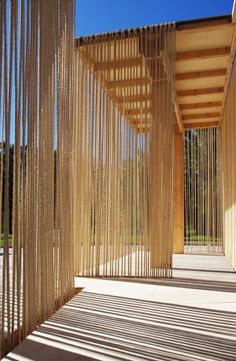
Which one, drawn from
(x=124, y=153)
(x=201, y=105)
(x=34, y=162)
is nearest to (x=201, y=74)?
(x=201, y=105)

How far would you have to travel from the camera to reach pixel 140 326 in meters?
2.06

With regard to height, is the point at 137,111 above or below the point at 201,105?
below

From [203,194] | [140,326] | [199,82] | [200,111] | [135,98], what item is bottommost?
[140,326]

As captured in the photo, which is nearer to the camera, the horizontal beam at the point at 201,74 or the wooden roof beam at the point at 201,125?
the horizontal beam at the point at 201,74

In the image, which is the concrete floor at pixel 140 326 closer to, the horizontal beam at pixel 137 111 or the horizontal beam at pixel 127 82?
the horizontal beam at pixel 137 111

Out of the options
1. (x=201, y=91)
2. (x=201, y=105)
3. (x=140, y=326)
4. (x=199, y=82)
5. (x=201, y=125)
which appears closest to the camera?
(x=140, y=326)

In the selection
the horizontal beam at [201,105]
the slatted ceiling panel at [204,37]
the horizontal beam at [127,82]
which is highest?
the slatted ceiling panel at [204,37]

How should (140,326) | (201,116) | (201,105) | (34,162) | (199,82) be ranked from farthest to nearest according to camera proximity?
1. (201,116)
2. (201,105)
3. (199,82)
4. (140,326)
5. (34,162)

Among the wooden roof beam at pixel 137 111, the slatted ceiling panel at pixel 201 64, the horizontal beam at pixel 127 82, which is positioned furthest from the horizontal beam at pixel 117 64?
the slatted ceiling panel at pixel 201 64

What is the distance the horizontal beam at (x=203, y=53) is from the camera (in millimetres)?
4168

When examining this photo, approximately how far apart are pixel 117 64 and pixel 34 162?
226 cm

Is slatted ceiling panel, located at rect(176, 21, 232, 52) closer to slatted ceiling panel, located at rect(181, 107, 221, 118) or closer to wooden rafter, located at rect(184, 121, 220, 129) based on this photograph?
slatted ceiling panel, located at rect(181, 107, 221, 118)

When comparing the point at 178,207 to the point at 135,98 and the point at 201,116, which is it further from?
the point at 135,98

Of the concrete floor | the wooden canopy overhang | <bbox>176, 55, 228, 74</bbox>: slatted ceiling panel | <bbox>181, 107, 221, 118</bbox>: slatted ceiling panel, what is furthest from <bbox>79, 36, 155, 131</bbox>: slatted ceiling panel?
<bbox>181, 107, 221, 118</bbox>: slatted ceiling panel
